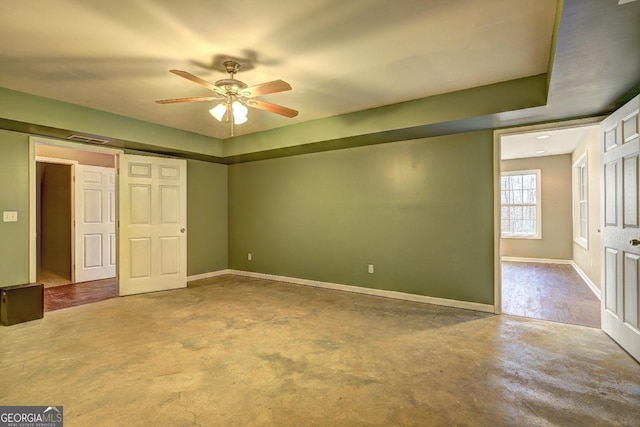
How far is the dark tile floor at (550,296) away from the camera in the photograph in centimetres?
385

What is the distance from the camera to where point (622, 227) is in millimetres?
2855

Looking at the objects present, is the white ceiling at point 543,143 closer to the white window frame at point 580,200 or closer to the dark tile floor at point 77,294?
the white window frame at point 580,200

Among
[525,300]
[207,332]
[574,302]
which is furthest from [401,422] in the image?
[574,302]

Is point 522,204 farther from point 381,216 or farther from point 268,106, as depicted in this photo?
point 268,106

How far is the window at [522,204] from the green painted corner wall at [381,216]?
4971 mm

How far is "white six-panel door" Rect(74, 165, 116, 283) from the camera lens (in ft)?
19.0

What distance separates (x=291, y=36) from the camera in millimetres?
2459

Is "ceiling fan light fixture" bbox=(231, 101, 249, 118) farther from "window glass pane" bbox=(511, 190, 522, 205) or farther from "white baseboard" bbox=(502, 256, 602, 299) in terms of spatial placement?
"window glass pane" bbox=(511, 190, 522, 205)

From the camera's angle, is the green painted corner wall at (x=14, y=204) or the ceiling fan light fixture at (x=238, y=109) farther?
the green painted corner wall at (x=14, y=204)

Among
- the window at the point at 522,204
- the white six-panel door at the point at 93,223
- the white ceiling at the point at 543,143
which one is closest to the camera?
the white ceiling at the point at 543,143

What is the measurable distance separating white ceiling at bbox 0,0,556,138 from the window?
583cm

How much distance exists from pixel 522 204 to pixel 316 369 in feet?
25.2

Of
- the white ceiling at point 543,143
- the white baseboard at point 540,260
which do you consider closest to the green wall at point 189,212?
the white ceiling at point 543,143

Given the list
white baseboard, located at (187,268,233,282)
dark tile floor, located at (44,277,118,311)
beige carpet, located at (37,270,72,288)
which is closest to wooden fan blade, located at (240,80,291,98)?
dark tile floor, located at (44,277,118,311)
